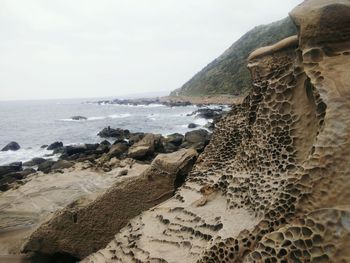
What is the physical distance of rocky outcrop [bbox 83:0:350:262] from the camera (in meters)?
2.10

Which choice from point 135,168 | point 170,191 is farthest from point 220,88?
point 170,191

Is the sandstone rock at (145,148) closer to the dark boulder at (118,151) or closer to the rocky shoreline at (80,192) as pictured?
the rocky shoreline at (80,192)

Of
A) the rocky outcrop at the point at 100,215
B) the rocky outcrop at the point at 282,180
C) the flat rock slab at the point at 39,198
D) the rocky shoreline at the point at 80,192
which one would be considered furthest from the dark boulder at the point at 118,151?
the rocky outcrop at the point at 282,180

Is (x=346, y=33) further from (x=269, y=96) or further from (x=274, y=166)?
(x=274, y=166)

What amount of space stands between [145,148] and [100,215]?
702 cm

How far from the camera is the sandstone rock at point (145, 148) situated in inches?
444

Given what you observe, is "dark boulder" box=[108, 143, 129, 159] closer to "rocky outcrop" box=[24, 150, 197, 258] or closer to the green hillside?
"rocky outcrop" box=[24, 150, 197, 258]

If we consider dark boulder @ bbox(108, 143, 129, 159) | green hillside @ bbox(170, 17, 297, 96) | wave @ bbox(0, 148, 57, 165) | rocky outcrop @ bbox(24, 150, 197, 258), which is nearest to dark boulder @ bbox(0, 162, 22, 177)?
dark boulder @ bbox(108, 143, 129, 159)

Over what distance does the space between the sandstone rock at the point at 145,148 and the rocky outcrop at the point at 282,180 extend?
7.21 m

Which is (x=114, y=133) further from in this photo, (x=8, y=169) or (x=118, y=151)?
(x=8, y=169)

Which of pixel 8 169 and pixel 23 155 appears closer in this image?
pixel 8 169

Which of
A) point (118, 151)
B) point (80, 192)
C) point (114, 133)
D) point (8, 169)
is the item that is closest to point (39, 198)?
point (80, 192)

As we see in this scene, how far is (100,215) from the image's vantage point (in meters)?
4.60

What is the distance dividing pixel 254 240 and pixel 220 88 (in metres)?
46.5
